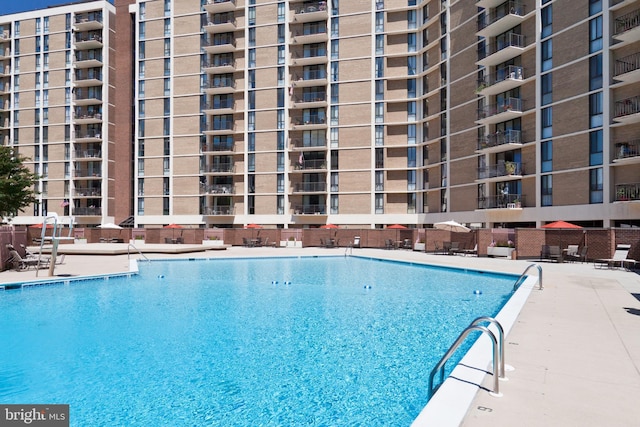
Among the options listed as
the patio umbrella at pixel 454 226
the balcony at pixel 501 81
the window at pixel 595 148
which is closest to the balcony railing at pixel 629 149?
the window at pixel 595 148

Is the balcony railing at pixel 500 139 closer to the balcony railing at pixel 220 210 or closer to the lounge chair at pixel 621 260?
the lounge chair at pixel 621 260

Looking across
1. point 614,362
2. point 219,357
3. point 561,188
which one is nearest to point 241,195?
point 561,188

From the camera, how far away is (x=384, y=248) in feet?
118

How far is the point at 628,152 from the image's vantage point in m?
25.3

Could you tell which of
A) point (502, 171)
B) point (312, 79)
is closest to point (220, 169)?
point (312, 79)

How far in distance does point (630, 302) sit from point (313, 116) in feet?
131

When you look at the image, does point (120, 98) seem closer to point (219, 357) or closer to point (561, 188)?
point (561, 188)

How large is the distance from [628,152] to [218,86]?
128 ft

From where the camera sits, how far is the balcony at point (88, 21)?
54.0 m

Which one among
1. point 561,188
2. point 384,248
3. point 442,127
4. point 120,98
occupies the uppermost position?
point 120,98

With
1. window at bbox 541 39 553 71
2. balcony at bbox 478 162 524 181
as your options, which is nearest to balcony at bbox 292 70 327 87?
balcony at bbox 478 162 524 181

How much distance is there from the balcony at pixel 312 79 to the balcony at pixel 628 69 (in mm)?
26990

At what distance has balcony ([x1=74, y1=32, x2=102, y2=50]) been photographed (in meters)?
53.8

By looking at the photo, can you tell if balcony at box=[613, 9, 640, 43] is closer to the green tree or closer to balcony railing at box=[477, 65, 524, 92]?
balcony railing at box=[477, 65, 524, 92]
